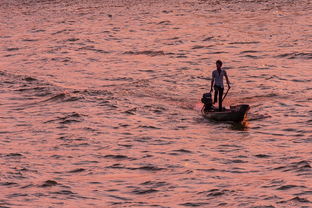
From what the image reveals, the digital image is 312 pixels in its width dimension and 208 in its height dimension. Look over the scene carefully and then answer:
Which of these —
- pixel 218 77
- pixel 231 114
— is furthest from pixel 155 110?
pixel 231 114

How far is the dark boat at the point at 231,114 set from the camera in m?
26.8

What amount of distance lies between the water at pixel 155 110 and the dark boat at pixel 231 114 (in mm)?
306

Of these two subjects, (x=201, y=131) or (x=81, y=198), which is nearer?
(x=81, y=198)

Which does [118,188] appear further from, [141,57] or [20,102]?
[141,57]

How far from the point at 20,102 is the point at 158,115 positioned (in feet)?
21.8

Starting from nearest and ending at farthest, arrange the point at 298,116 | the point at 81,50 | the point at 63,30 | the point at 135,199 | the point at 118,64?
the point at 135,199, the point at 298,116, the point at 118,64, the point at 81,50, the point at 63,30

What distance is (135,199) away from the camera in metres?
20.4

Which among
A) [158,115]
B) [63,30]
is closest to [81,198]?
[158,115]

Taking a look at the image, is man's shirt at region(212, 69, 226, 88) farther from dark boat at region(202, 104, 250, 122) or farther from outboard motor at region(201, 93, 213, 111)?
dark boat at region(202, 104, 250, 122)

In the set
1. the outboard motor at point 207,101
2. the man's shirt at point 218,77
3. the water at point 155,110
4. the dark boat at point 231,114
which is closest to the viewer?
the water at point 155,110

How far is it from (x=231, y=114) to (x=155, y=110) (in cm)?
411

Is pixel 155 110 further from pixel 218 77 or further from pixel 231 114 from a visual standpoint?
pixel 231 114

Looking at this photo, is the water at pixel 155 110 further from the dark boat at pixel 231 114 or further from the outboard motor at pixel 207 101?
the outboard motor at pixel 207 101

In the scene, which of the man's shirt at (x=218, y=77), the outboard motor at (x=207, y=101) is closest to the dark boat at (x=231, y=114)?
the outboard motor at (x=207, y=101)
